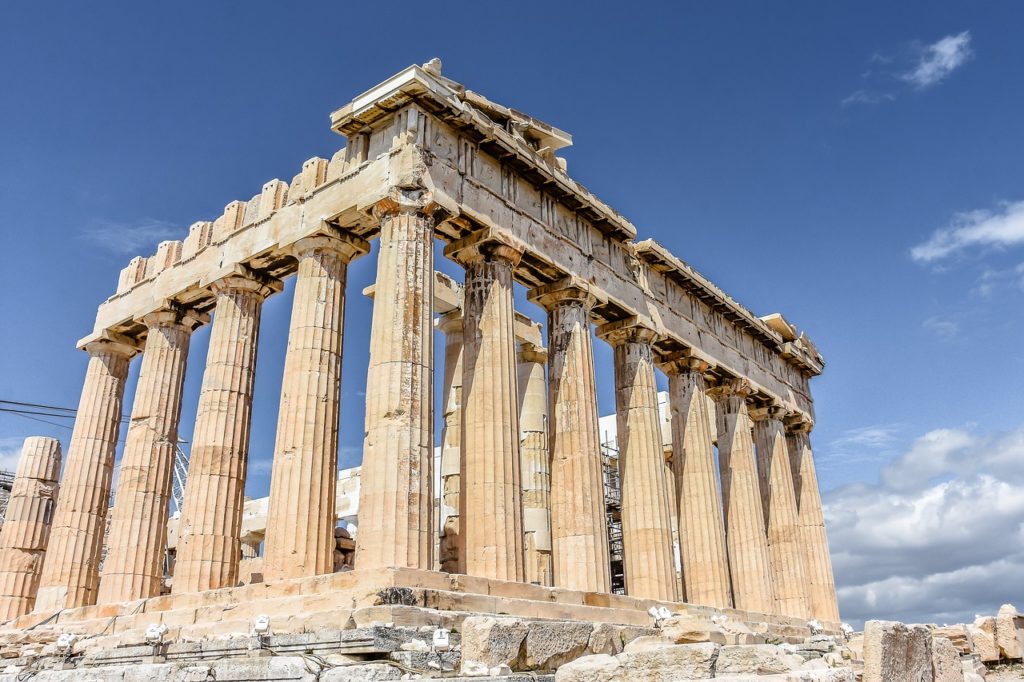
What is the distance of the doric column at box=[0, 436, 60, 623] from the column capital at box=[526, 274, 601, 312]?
15734 mm

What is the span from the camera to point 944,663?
363 inches

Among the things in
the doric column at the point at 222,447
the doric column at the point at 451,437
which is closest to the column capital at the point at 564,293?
the doric column at the point at 451,437

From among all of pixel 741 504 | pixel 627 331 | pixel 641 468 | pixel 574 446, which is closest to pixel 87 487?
pixel 574 446

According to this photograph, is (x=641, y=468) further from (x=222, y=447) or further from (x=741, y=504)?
(x=222, y=447)

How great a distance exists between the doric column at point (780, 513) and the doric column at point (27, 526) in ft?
76.2

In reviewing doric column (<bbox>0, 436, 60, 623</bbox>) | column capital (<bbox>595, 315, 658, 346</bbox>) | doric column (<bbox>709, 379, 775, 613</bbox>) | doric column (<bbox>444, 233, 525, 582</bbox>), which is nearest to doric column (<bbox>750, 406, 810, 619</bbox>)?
doric column (<bbox>709, 379, 775, 613</bbox>)

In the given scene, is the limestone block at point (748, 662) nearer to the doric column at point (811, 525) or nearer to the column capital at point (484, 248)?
the column capital at point (484, 248)

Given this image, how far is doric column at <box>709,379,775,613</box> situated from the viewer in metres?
28.5

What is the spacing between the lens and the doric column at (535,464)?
24906mm

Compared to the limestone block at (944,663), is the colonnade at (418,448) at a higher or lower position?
higher

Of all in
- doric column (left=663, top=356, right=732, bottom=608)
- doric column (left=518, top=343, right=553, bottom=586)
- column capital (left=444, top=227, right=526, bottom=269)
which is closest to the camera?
column capital (left=444, top=227, right=526, bottom=269)

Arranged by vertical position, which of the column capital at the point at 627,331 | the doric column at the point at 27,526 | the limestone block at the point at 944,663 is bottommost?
the limestone block at the point at 944,663

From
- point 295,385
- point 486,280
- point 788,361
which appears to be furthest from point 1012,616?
point 788,361

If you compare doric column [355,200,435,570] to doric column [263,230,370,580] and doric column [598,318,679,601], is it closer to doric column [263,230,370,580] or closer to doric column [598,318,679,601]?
doric column [263,230,370,580]
